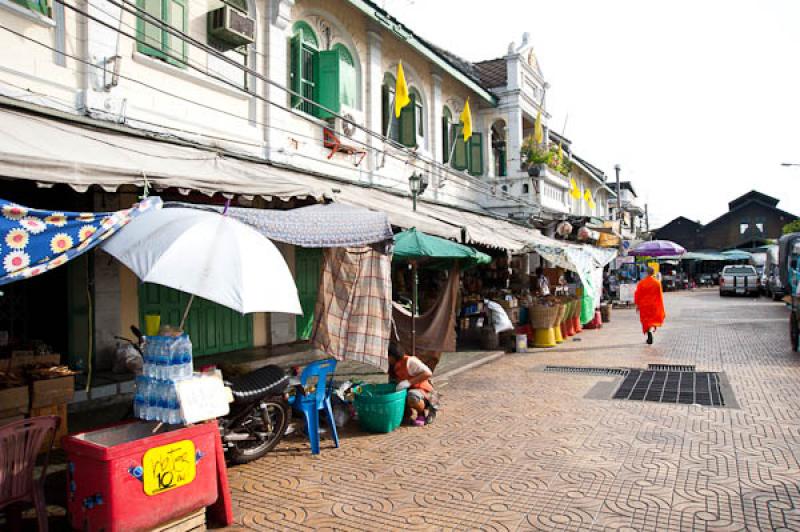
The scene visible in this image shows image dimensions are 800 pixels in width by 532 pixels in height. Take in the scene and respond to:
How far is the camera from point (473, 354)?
12.2 meters

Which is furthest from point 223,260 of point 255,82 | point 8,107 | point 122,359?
point 255,82

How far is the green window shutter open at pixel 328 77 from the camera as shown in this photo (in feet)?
38.9

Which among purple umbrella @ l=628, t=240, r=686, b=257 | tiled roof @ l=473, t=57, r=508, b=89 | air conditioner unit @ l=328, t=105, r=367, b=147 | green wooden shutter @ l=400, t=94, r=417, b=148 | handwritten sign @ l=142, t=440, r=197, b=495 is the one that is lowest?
handwritten sign @ l=142, t=440, r=197, b=495

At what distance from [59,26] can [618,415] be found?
29.0 feet

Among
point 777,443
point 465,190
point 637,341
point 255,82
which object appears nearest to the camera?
point 777,443

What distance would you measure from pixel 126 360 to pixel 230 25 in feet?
18.3

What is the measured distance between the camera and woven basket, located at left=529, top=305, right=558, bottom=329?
13.4m

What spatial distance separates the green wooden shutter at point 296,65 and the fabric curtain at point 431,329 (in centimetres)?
550

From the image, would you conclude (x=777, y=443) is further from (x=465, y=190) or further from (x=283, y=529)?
(x=465, y=190)

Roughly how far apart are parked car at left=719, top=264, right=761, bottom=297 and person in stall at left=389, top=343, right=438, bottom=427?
100 feet

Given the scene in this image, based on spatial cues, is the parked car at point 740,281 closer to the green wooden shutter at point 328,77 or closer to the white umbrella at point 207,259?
the green wooden shutter at point 328,77

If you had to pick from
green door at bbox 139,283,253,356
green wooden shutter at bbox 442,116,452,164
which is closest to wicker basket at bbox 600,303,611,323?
green wooden shutter at bbox 442,116,452,164

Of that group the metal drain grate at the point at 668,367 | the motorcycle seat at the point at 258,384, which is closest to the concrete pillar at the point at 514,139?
the metal drain grate at the point at 668,367

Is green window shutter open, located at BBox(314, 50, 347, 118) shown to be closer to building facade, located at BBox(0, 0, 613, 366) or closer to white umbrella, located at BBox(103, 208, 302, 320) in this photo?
building facade, located at BBox(0, 0, 613, 366)
